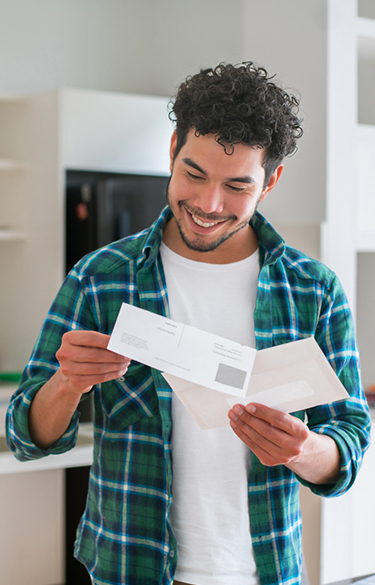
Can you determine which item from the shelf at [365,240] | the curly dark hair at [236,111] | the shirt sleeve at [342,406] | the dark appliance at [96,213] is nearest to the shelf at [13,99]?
the dark appliance at [96,213]

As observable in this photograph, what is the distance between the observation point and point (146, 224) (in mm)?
2893

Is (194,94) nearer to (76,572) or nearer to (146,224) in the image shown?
(146,224)

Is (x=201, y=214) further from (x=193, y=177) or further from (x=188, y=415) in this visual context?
(x=188, y=415)

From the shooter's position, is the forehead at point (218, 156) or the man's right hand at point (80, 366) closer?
the man's right hand at point (80, 366)

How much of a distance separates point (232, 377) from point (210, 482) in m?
0.23

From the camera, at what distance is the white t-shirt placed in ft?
3.30

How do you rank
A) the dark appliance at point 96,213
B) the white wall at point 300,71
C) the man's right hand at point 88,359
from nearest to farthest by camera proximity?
1. the man's right hand at point 88,359
2. the white wall at point 300,71
3. the dark appliance at point 96,213

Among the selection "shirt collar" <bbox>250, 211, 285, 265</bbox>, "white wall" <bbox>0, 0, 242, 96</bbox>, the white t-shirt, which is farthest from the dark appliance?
the white t-shirt

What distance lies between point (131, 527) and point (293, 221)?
4.04 ft

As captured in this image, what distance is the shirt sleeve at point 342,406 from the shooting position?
1029mm

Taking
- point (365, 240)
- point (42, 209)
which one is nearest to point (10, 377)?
point (42, 209)

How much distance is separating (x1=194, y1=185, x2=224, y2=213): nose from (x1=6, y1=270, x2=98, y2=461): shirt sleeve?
257 millimetres

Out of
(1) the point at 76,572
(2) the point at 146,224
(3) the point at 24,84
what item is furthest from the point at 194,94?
(3) the point at 24,84

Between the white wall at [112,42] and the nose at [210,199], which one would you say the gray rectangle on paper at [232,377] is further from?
the white wall at [112,42]
